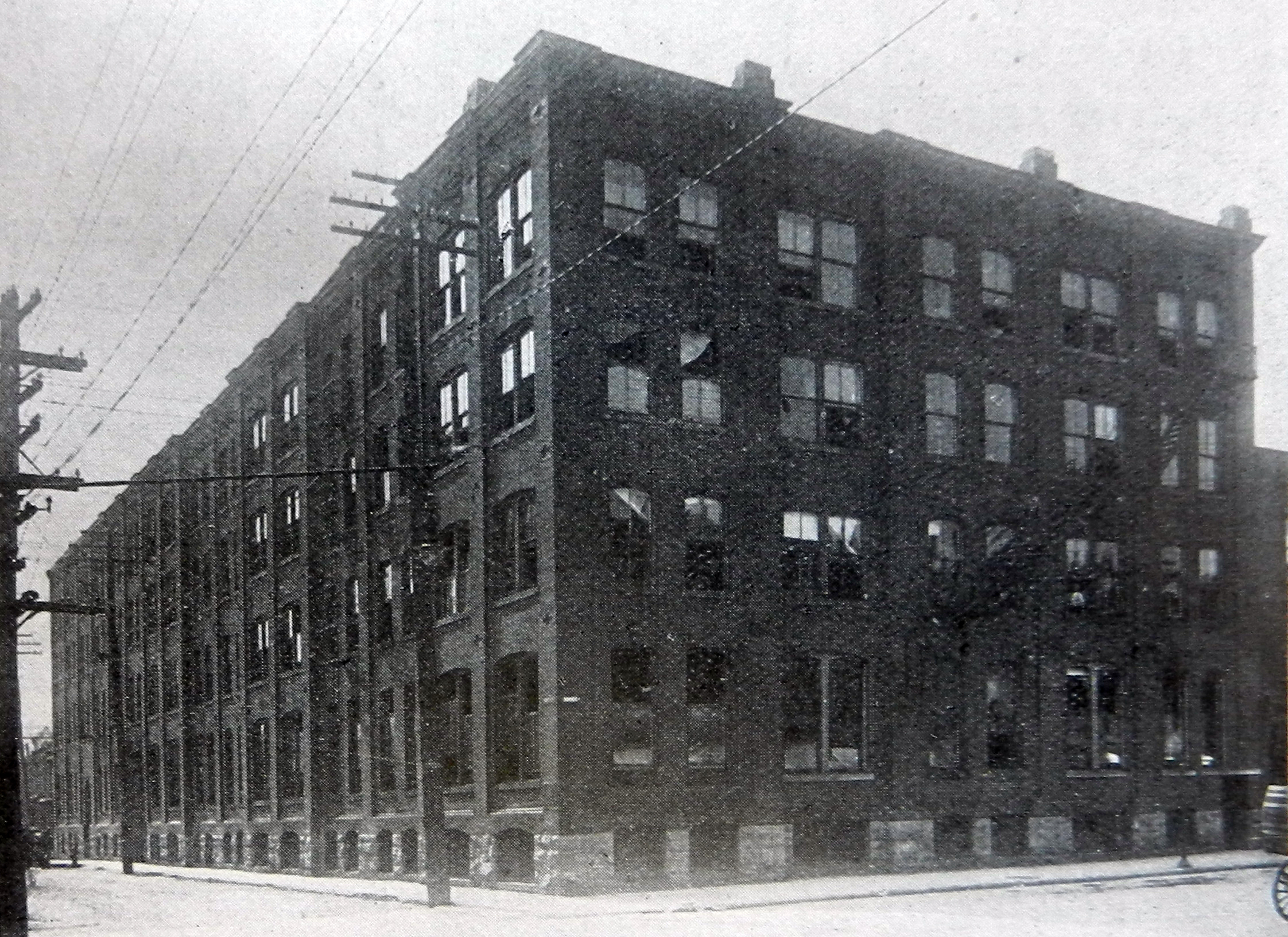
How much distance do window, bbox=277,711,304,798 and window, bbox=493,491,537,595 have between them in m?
15.1

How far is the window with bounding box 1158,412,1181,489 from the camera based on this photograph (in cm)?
3453

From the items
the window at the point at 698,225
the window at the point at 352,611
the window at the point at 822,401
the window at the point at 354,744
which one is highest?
the window at the point at 698,225

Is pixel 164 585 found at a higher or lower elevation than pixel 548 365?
lower

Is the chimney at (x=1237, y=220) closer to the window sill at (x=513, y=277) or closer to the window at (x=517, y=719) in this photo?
the window sill at (x=513, y=277)

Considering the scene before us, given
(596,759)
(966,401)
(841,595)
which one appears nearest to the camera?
(596,759)

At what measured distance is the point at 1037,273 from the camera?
3312 cm

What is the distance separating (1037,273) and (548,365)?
1337cm

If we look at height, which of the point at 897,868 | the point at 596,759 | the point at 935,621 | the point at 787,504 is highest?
the point at 787,504

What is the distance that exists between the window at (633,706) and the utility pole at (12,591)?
10.1 m

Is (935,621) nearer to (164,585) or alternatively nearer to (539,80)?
(539,80)

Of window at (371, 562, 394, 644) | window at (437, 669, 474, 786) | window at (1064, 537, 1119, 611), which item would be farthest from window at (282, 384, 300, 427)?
window at (1064, 537, 1119, 611)

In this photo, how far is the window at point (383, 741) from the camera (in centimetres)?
3450

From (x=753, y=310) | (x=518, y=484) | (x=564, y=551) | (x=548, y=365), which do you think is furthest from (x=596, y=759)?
(x=753, y=310)

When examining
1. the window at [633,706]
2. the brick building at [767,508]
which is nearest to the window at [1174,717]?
the brick building at [767,508]
